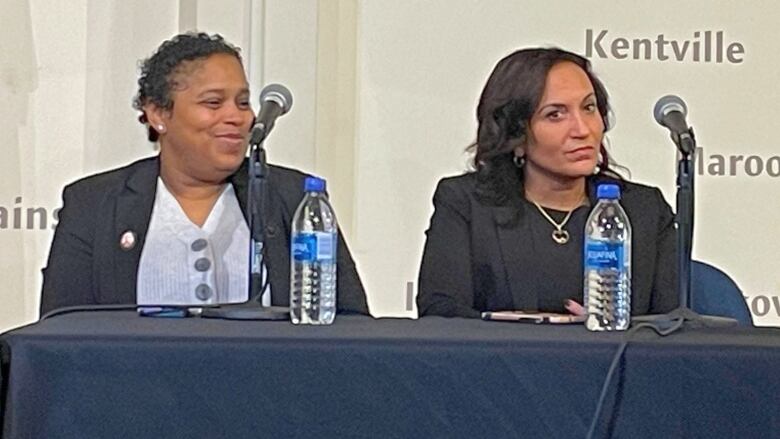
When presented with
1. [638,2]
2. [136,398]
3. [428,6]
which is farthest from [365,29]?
[136,398]

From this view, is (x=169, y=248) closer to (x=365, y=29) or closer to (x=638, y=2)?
(x=365, y=29)

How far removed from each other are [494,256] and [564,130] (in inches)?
12.5

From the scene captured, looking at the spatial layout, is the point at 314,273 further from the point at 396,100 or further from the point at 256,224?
the point at 396,100

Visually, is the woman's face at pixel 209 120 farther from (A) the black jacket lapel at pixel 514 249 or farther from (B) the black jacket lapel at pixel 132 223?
(A) the black jacket lapel at pixel 514 249

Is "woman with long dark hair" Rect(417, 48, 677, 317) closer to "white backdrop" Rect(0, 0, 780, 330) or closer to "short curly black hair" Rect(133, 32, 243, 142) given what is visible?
"short curly black hair" Rect(133, 32, 243, 142)

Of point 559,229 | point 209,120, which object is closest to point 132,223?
point 209,120

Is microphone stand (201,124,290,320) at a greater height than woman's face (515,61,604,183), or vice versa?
woman's face (515,61,604,183)

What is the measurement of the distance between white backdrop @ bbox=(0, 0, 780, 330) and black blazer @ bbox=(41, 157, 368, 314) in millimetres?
862

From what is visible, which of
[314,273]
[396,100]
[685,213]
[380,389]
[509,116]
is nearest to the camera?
[380,389]

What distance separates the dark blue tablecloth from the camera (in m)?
1.74

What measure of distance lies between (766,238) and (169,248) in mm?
1864

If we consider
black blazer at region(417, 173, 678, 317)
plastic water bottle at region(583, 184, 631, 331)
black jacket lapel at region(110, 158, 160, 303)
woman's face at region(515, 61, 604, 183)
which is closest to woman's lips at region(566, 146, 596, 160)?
woman's face at region(515, 61, 604, 183)

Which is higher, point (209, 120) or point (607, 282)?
point (209, 120)

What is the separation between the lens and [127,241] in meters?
2.76
